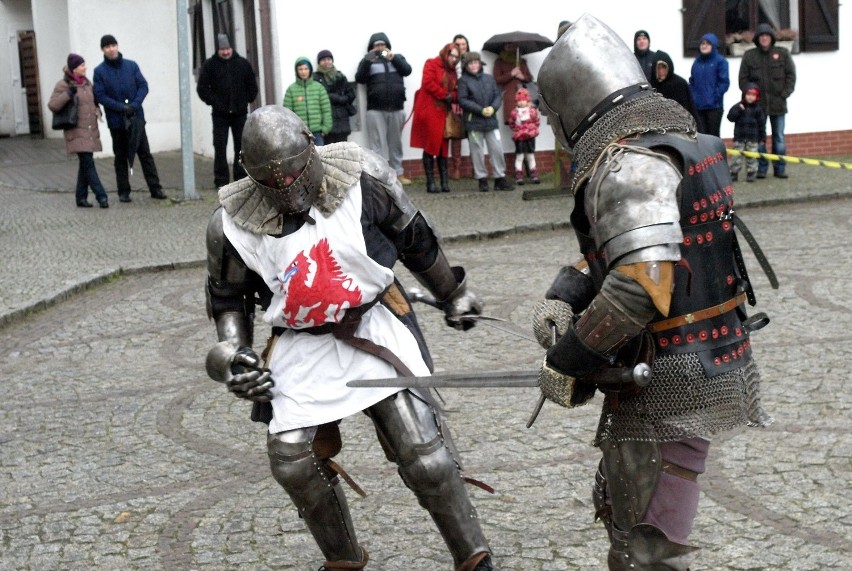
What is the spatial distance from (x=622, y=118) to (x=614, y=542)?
41.1 inches

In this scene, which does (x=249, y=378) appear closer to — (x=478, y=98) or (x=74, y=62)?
(x=74, y=62)

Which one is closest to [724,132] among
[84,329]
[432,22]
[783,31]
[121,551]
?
[783,31]

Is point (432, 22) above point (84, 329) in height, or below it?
above

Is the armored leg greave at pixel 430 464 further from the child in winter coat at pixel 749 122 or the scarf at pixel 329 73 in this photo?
the child in winter coat at pixel 749 122

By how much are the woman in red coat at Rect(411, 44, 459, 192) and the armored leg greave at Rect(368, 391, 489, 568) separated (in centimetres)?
1056

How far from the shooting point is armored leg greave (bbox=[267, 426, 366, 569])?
369 centimetres

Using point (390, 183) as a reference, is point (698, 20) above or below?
above

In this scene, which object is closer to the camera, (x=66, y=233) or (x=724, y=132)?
(x=66, y=233)

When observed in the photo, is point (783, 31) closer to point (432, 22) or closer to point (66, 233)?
point (432, 22)

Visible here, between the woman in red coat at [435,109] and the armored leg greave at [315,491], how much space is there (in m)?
10.5

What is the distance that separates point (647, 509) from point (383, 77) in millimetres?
11434

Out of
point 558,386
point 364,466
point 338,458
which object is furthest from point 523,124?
point 558,386

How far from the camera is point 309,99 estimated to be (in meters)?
13.4

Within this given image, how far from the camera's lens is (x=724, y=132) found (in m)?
16.5
